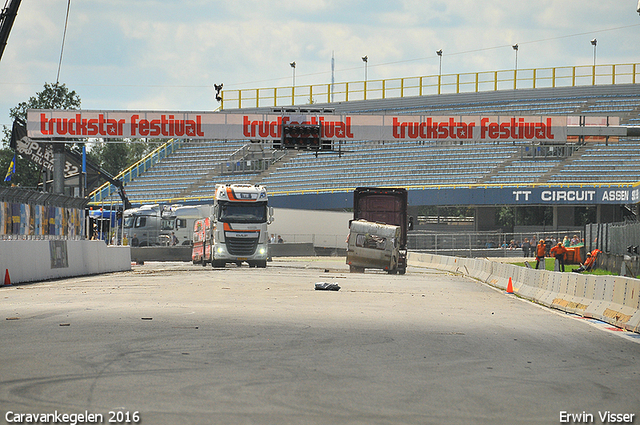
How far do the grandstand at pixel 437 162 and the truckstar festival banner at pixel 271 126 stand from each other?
14.1 m

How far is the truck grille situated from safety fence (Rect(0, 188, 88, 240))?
9.29 meters

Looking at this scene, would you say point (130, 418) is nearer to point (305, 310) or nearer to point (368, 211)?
point (305, 310)

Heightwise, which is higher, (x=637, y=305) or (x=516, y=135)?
(x=516, y=135)

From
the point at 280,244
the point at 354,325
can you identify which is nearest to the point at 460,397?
the point at 354,325

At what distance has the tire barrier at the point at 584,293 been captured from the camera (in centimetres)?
1350

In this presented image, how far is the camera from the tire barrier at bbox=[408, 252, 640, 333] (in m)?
13.5

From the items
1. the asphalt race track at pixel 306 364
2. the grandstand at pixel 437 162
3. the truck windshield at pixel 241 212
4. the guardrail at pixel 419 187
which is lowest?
the asphalt race track at pixel 306 364

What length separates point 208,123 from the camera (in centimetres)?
3878

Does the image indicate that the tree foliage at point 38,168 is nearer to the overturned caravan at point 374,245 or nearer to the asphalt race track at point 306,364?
the overturned caravan at point 374,245

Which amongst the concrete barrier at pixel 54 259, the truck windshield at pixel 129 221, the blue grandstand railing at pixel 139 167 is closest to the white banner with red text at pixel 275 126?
the concrete barrier at pixel 54 259

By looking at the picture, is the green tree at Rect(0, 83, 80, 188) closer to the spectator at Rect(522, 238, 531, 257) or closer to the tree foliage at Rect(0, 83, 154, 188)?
the tree foliage at Rect(0, 83, 154, 188)

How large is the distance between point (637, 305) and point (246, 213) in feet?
78.5

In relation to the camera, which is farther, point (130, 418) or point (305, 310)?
point (305, 310)

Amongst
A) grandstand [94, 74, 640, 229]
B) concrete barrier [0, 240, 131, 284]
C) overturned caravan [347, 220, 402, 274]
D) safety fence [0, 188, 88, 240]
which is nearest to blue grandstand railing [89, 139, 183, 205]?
grandstand [94, 74, 640, 229]
